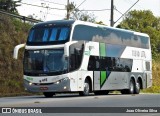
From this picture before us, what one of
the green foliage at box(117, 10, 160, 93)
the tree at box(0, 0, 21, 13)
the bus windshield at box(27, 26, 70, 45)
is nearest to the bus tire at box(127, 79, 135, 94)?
the bus windshield at box(27, 26, 70, 45)

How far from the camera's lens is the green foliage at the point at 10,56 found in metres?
37.4

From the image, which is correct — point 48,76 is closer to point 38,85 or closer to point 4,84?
point 38,85

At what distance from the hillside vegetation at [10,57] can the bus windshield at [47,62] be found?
7278 mm

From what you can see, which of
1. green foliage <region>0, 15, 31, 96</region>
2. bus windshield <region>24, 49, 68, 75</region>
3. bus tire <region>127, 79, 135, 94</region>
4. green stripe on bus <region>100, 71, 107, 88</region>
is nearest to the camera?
bus windshield <region>24, 49, 68, 75</region>

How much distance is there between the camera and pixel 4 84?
36.9m

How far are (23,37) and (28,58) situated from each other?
1376 cm

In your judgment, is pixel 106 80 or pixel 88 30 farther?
pixel 106 80

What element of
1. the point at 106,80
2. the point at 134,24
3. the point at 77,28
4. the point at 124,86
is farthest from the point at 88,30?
the point at 134,24

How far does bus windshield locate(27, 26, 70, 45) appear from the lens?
28203 millimetres

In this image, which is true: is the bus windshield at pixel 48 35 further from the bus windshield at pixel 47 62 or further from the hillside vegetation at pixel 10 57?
the hillside vegetation at pixel 10 57

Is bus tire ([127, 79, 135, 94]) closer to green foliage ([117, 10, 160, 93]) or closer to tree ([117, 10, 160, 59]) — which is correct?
green foliage ([117, 10, 160, 93])

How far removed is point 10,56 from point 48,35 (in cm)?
1161

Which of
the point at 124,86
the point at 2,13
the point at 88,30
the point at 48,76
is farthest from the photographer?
the point at 2,13

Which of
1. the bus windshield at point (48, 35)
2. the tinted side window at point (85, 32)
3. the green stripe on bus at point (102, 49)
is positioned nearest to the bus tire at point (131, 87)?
the green stripe on bus at point (102, 49)
